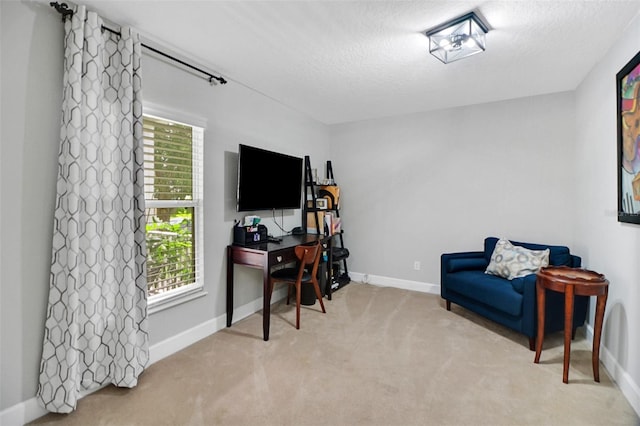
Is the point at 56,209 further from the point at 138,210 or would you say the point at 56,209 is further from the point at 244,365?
the point at 244,365

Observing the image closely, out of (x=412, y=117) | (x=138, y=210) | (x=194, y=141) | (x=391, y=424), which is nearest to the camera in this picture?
(x=391, y=424)

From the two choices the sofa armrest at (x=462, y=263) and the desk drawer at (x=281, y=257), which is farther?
the sofa armrest at (x=462, y=263)

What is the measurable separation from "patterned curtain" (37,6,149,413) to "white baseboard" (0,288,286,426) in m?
0.07

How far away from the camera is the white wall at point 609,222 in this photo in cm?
190

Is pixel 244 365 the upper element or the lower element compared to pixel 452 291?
lower

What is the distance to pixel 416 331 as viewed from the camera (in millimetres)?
2838

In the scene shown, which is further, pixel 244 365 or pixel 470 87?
pixel 470 87

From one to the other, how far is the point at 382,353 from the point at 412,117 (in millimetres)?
2959

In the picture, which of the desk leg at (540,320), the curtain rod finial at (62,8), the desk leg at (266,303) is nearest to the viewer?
the curtain rod finial at (62,8)

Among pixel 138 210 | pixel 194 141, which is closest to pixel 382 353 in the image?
pixel 138 210

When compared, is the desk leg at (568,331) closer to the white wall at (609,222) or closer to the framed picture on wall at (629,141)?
the white wall at (609,222)

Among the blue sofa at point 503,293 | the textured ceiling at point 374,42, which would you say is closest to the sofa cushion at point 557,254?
the blue sofa at point 503,293

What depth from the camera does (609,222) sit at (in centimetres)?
226

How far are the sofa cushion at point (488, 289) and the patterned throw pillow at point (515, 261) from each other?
0.08 metres
